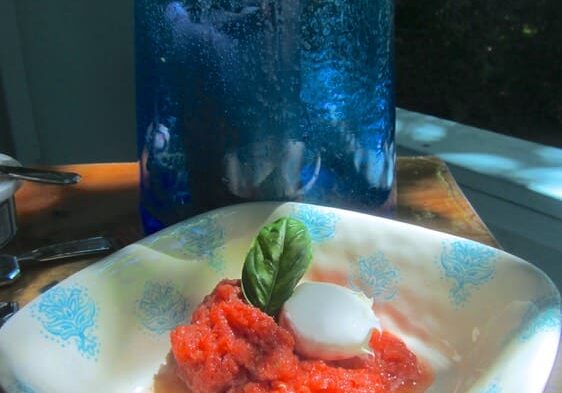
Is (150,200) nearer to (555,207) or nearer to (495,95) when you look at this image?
(555,207)

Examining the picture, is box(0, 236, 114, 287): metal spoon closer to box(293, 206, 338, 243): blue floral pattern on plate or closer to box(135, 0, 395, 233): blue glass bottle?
box(135, 0, 395, 233): blue glass bottle

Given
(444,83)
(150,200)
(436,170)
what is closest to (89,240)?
(150,200)

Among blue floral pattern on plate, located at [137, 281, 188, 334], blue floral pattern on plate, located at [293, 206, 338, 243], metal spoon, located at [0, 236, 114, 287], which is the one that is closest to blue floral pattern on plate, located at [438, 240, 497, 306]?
blue floral pattern on plate, located at [293, 206, 338, 243]

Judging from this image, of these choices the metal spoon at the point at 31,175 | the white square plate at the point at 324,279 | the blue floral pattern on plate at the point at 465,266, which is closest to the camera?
the white square plate at the point at 324,279

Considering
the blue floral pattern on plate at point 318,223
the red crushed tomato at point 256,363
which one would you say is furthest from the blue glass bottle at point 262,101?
the red crushed tomato at point 256,363

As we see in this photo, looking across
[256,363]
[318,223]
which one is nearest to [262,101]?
[318,223]

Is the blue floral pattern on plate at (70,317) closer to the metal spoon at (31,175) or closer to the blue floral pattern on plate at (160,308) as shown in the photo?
the blue floral pattern on plate at (160,308)
